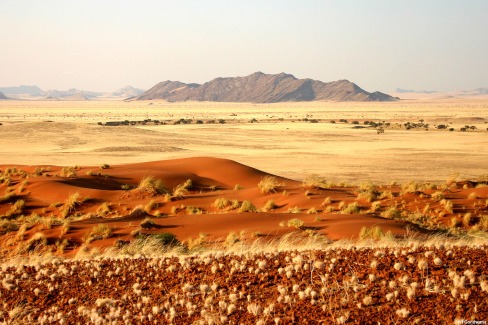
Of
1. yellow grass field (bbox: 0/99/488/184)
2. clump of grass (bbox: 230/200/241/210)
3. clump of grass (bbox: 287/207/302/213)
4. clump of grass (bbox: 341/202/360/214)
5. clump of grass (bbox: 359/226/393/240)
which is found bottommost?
yellow grass field (bbox: 0/99/488/184)

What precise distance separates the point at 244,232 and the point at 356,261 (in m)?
9.44

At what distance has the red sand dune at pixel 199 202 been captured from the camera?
61.9 ft

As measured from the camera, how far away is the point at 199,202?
2716cm

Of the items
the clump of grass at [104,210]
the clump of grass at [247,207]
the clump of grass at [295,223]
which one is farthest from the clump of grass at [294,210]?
the clump of grass at [104,210]

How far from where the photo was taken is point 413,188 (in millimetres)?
27141

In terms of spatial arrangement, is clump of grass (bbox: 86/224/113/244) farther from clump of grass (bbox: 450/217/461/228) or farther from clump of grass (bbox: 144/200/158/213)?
clump of grass (bbox: 450/217/461/228)

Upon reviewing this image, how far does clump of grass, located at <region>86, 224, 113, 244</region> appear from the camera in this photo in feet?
59.3

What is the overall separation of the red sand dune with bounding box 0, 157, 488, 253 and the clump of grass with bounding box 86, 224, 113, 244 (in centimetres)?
19

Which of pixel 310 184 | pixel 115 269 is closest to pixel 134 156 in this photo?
pixel 310 184

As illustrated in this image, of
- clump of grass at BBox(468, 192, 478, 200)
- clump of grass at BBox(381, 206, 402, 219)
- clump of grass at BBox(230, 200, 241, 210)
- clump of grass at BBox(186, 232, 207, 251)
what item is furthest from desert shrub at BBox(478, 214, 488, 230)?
clump of grass at BBox(186, 232, 207, 251)

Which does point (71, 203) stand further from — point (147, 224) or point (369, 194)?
point (369, 194)

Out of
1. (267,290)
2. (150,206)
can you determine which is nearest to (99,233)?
(150,206)

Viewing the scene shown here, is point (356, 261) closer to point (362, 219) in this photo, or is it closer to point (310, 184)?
point (362, 219)

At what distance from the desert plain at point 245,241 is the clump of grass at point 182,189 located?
0.11 meters
